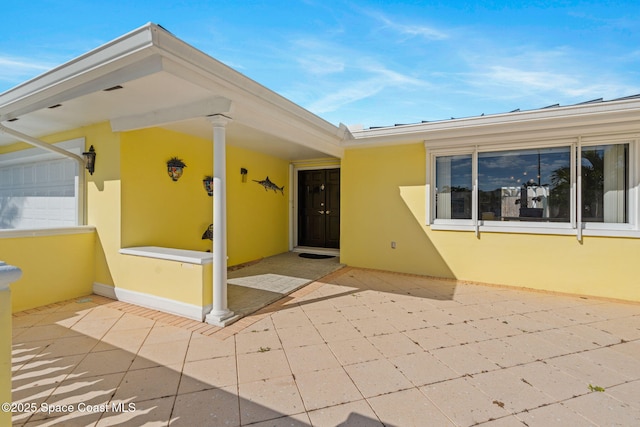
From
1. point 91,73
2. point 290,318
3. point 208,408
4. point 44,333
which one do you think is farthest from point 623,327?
point 44,333

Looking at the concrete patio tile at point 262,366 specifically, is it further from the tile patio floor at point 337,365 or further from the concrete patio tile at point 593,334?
the concrete patio tile at point 593,334

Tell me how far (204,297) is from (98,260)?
2.14 meters

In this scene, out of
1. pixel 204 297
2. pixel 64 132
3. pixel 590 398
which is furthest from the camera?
pixel 64 132

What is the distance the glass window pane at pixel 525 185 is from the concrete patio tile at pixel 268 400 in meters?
4.26

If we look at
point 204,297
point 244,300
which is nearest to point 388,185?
point 244,300

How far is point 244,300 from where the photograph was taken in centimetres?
380

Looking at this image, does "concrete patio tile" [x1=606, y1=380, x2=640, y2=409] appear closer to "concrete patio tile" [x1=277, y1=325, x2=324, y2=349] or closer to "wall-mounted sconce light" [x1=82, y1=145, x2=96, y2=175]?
"concrete patio tile" [x1=277, y1=325, x2=324, y2=349]

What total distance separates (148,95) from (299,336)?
2.93m

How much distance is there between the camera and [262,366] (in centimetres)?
233

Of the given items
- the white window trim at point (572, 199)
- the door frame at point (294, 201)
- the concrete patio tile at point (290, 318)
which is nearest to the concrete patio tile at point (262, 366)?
the concrete patio tile at point (290, 318)

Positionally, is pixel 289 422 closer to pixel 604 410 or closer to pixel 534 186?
pixel 604 410

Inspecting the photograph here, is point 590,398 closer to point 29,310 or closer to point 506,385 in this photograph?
point 506,385

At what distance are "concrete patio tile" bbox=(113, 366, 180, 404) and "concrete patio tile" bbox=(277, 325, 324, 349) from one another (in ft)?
3.11

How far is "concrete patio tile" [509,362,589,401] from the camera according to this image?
6.63 ft
